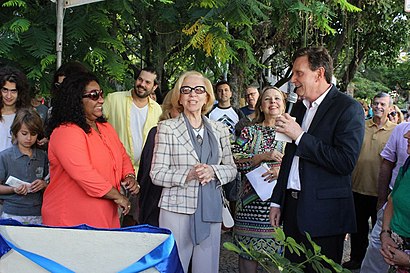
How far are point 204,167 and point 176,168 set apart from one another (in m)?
0.22

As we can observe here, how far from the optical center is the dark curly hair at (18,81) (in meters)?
4.08

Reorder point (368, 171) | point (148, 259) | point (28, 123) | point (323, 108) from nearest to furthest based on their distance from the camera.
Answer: point (148, 259) → point (323, 108) → point (28, 123) → point (368, 171)

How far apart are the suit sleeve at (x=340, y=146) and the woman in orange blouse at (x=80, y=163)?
4.18 ft

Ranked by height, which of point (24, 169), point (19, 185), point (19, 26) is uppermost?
point (19, 26)

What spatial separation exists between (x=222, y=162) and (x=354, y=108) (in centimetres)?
111

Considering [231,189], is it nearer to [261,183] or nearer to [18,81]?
[261,183]

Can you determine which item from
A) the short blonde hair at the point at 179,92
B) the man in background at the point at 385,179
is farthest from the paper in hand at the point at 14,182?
the man in background at the point at 385,179

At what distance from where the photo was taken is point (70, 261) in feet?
5.63

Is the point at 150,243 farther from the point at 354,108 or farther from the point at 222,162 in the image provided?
the point at 222,162

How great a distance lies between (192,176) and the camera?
3383mm

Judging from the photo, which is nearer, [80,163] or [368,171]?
[80,163]

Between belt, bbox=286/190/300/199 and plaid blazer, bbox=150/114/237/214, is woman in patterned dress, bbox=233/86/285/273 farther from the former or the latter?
belt, bbox=286/190/300/199

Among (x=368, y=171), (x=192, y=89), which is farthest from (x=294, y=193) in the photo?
(x=368, y=171)

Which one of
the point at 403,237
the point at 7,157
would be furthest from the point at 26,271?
the point at 7,157
